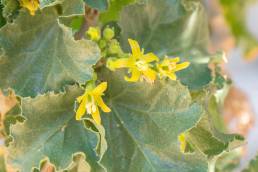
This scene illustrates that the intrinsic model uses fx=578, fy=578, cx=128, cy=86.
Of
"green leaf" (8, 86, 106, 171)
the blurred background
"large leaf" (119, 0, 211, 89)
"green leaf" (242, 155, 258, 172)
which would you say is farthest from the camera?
the blurred background

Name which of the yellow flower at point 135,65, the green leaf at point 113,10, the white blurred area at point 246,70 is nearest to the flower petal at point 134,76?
the yellow flower at point 135,65

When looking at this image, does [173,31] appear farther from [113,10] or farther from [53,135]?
[53,135]

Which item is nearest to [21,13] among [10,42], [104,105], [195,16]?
[10,42]

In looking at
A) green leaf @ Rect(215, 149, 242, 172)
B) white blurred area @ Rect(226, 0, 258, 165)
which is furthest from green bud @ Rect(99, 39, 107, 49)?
white blurred area @ Rect(226, 0, 258, 165)

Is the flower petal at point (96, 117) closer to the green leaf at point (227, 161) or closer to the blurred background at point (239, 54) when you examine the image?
the green leaf at point (227, 161)

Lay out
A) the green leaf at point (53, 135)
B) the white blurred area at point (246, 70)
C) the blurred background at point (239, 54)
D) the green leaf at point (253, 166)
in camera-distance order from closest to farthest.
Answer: the green leaf at point (53, 135) < the green leaf at point (253, 166) < the blurred background at point (239, 54) < the white blurred area at point (246, 70)

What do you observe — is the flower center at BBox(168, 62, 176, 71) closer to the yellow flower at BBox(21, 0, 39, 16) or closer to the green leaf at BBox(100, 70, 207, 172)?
the green leaf at BBox(100, 70, 207, 172)

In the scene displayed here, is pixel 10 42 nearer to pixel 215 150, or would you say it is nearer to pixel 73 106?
pixel 73 106
